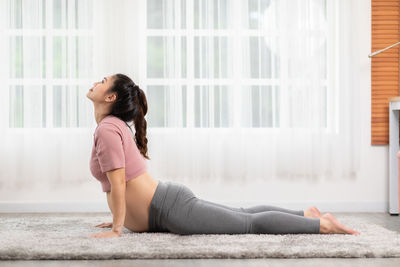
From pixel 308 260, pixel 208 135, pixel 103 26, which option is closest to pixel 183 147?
pixel 208 135

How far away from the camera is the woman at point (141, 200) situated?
220 cm

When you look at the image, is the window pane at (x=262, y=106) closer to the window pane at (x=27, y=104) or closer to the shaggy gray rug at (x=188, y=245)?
the shaggy gray rug at (x=188, y=245)

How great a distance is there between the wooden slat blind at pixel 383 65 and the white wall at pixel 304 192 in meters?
0.03

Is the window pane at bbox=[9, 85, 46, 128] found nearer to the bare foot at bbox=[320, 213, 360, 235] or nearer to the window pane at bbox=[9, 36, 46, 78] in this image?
the window pane at bbox=[9, 36, 46, 78]

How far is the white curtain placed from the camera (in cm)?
343

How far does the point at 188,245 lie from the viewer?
209 cm

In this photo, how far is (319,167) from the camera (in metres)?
3.51

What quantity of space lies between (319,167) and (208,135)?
2.59 ft

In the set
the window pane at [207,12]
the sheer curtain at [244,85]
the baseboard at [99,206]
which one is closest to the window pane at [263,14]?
the sheer curtain at [244,85]

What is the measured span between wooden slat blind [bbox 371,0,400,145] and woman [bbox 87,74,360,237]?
1453mm

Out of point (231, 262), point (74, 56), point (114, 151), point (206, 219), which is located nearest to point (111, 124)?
point (114, 151)

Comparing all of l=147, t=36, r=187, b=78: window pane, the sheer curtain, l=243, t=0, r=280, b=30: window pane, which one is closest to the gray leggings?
the sheer curtain

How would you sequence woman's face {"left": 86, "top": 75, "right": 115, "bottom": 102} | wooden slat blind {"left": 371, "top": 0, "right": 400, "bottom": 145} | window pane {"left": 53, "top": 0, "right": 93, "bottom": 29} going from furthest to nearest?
wooden slat blind {"left": 371, "top": 0, "right": 400, "bottom": 145} → window pane {"left": 53, "top": 0, "right": 93, "bottom": 29} → woman's face {"left": 86, "top": 75, "right": 115, "bottom": 102}

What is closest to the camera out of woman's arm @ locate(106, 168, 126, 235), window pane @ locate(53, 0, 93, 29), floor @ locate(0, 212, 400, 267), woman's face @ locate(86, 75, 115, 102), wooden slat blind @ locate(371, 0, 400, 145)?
floor @ locate(0, 212, 400, 267)
